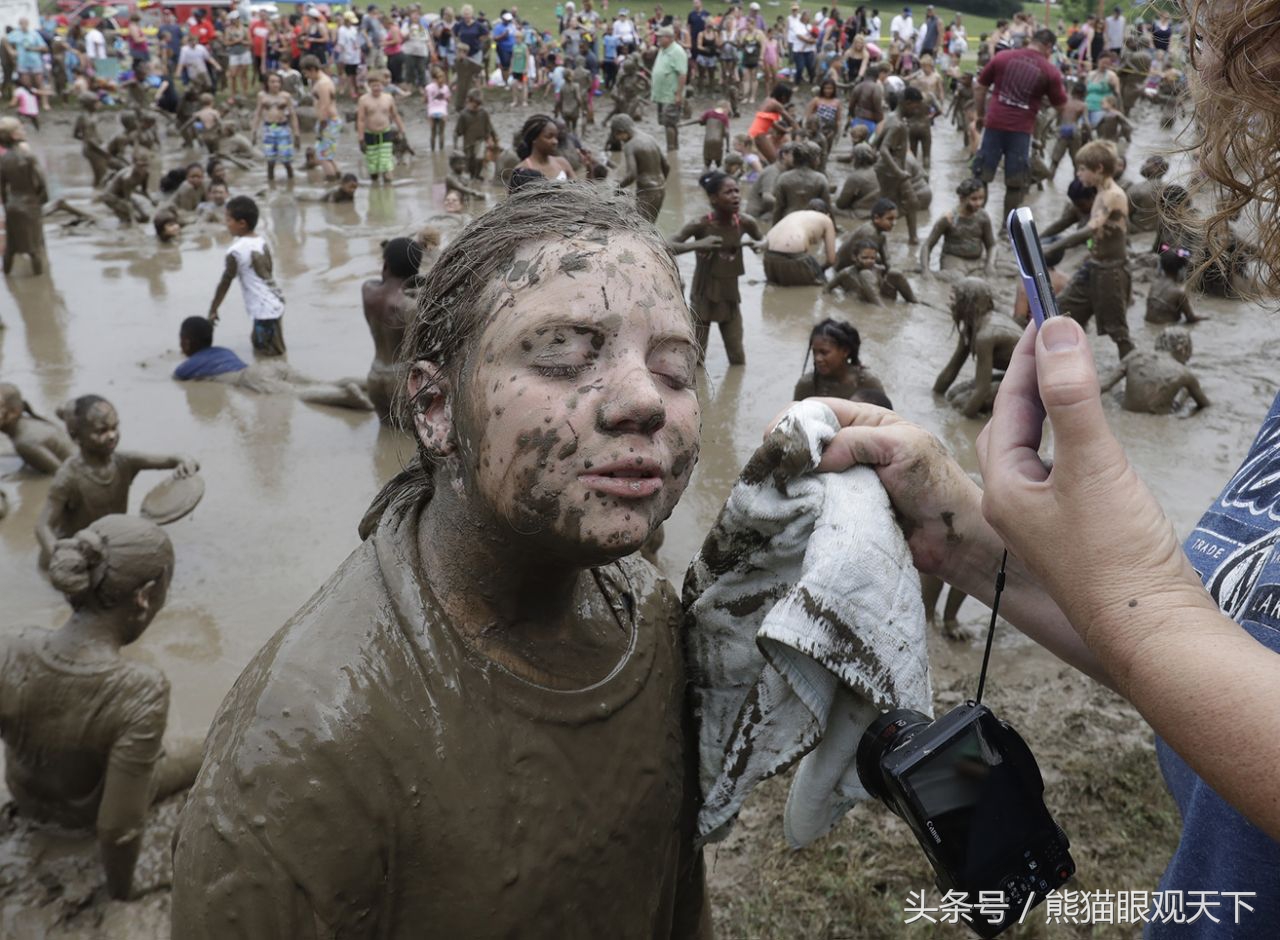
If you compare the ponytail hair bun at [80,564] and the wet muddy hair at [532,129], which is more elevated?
the wet muddy hair at [532,129]

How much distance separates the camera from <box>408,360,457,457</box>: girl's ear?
176 cm

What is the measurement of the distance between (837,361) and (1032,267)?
223 inches

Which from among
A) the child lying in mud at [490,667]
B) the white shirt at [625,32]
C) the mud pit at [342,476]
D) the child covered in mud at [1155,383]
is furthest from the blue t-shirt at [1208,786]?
the white shirt at [625,32]

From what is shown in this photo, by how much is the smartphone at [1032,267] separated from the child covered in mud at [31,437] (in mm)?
7142

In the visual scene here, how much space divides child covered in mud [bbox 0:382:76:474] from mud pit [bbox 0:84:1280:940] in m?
0.19

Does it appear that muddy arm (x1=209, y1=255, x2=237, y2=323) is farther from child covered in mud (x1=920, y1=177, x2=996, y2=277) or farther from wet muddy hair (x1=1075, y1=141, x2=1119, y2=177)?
wet muddy hair (x1=1075, y1=141, x2=1119, y2=177)

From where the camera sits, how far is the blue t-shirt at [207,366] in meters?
9.36

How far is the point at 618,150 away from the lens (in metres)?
20.6

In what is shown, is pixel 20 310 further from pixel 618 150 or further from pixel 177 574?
pixel 618 150

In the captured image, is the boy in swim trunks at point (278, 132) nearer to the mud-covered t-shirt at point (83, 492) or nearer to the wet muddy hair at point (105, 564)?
the mud-covered t-shirt at point (83, 492)

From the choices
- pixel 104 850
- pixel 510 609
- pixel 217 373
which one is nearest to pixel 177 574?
pixel 104 850

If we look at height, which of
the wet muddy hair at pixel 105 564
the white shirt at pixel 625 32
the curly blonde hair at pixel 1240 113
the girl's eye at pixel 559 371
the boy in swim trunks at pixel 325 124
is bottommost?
the boy in swim trunks at pixel 325 124

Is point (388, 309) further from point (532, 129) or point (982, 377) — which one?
point (982, 377)

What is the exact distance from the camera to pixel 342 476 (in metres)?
7.79
